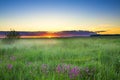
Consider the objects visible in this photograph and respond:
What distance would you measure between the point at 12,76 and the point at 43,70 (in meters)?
0.84

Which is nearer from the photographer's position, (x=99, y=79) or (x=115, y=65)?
(x=99, y=79)

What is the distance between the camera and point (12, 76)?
509 centimetres

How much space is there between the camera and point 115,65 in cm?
645

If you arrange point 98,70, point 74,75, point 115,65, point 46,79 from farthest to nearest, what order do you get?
point 115,65
point 98,70
point 74,75
point 46,79

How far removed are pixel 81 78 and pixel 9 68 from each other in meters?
1.92

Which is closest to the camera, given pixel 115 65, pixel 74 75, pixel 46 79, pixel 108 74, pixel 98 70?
pixel 46 79

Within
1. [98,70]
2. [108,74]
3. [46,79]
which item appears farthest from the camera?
[98,70]

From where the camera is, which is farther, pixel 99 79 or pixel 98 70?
pixel 98 70

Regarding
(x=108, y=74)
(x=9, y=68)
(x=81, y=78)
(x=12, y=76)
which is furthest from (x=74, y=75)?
(x=9, y=68)

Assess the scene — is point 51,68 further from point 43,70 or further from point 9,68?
point 9,68

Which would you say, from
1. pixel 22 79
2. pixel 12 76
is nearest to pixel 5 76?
pixel 12 76

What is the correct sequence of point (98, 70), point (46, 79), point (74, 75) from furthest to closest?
point (98, 70) < point (74, 75) < point (46, 79)

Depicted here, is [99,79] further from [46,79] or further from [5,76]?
[5,76]

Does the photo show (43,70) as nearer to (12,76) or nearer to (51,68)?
(51,68)
